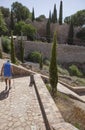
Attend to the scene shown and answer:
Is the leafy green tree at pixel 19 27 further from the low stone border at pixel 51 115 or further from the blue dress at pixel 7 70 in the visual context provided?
the low stone border at pixel 51 115

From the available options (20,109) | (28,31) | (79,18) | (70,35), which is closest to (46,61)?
(28,31)

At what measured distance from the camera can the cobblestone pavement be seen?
7.08 m

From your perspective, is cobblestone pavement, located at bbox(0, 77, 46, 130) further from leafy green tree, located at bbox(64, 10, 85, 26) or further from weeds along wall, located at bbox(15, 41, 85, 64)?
leafy green tree, located at bbox(64, 10, 85, 26)

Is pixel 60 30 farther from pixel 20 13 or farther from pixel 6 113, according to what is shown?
pixel 6 113

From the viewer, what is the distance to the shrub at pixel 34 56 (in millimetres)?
38594

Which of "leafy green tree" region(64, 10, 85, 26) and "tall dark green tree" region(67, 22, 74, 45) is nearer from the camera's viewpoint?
"tall dark green tree" region(67, 22, 74, 45)

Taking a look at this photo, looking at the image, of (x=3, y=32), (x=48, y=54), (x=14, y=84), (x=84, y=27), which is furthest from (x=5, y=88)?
(x=84, y=27)

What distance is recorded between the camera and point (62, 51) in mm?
43875

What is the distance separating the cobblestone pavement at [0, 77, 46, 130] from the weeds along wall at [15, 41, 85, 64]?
3044 centimetres

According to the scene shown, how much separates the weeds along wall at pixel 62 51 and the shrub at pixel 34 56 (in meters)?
1.39

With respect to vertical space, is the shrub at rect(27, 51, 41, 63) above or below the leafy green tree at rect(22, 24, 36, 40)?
below

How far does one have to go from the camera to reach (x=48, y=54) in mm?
42812

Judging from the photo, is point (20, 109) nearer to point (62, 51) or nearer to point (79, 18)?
point (62, 51)

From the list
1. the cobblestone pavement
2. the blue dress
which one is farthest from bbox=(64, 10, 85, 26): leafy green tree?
the blue dress
